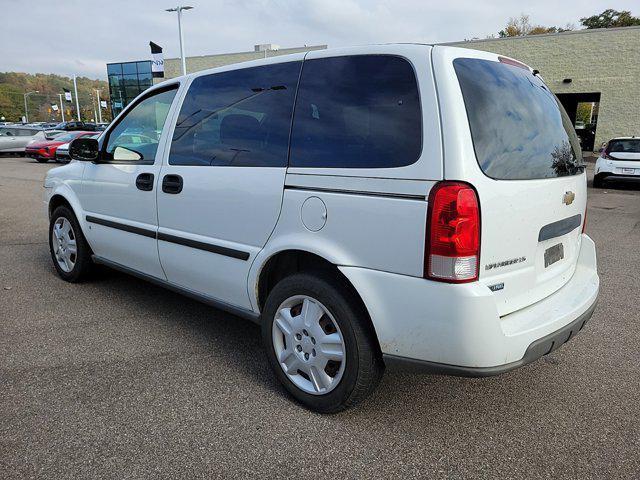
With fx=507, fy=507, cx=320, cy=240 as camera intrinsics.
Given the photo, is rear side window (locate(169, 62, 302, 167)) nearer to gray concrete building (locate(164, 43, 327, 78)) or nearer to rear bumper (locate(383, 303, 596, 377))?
rear bumper (locate(383, 303, 596, 377))

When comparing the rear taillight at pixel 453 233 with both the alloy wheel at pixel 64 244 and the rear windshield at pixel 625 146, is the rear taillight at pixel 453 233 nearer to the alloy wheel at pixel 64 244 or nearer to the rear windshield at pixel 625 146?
the alloy wheel at pixel 64 244

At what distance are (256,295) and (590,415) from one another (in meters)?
1.95

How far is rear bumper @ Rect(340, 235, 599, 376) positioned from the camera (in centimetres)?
219

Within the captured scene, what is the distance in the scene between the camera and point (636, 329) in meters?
3.87

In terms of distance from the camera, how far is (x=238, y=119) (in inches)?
124

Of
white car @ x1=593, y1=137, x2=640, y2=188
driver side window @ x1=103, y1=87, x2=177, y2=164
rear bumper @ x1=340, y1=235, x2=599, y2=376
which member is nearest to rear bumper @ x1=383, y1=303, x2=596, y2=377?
rear bumper @ x1=340, y1=235, x2=599, y2=376

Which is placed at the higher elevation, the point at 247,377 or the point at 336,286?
the point at 336,286

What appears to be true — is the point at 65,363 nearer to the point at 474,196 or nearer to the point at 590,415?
the point at 474,196

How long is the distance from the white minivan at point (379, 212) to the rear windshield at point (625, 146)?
12.9m

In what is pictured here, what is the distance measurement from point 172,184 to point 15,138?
27.1m

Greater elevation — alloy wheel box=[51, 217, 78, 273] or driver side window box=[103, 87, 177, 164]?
driver side window box=[103, 87, 177, 164]

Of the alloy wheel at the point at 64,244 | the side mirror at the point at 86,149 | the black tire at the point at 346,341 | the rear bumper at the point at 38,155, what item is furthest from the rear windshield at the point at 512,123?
the rear bumper at the point at 38,155

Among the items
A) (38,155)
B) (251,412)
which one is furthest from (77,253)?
(38,155)

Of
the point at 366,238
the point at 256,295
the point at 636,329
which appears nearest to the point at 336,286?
the point at 366,238
